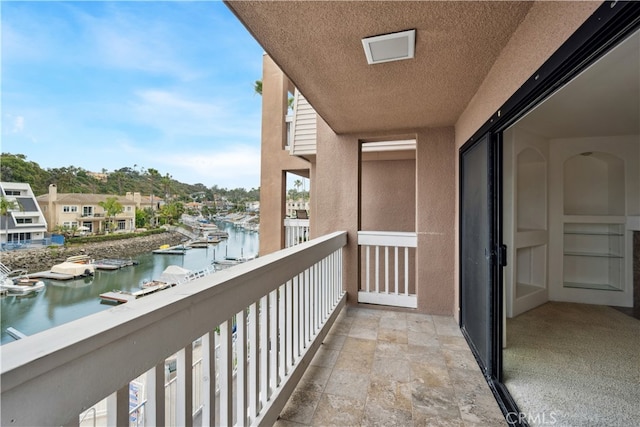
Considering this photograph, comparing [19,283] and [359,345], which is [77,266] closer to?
[19,283]

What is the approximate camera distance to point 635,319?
3.29 meters

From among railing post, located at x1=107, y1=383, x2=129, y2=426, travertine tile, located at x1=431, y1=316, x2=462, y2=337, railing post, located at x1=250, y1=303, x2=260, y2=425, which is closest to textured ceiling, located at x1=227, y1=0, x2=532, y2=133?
railing post, located at x1=250, y1=303, x2=260, y2=425

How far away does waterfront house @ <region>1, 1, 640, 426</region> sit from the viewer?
917 mm

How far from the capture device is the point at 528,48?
1524mm

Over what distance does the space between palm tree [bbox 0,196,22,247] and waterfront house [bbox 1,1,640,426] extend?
0.82 ft

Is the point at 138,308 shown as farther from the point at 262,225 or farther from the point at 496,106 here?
the point at 262,225

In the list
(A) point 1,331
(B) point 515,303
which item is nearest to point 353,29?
(A) point 1,331

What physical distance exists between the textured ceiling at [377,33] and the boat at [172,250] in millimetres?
1286

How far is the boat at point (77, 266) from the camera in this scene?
27.8 inches

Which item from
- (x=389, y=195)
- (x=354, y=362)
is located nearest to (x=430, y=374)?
(x=354, y=362)

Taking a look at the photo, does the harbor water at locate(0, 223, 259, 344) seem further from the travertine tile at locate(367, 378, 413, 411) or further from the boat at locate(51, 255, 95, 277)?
the travertine tile at locate(367, 378, 413, 411)

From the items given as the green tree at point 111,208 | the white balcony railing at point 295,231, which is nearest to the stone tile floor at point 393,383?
the green tree at point 111,208

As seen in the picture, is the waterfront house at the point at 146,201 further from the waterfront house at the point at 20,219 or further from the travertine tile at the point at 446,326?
the travertine tile at the point at 446,326

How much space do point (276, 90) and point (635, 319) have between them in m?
7.89
